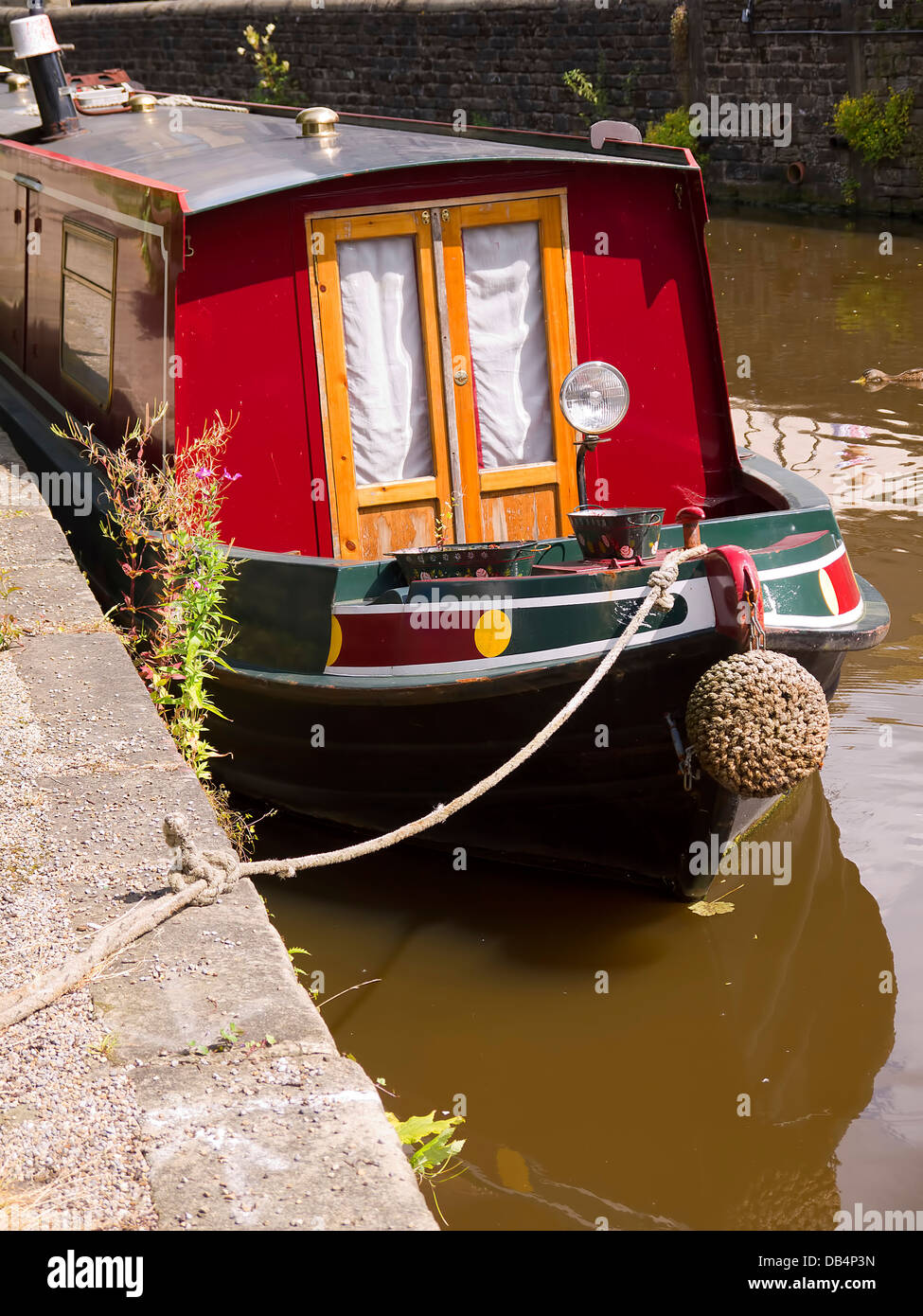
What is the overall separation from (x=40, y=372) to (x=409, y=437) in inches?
107

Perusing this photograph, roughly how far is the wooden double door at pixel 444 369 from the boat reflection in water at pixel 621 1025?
4.51 ft

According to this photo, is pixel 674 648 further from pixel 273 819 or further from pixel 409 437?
pixel 273 819

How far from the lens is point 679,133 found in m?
17.2

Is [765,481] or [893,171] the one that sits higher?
[893,171]

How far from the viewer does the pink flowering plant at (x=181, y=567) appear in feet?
15.3

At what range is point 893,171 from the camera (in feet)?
50.0

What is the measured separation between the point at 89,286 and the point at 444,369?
5.91 ft

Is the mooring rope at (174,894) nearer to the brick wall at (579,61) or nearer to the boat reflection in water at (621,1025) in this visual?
the boat reflection in water at (621,1025)

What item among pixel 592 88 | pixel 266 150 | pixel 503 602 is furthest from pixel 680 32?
pixel 503 602

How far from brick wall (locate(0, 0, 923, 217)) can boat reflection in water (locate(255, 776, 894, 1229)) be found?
1255 centimetres

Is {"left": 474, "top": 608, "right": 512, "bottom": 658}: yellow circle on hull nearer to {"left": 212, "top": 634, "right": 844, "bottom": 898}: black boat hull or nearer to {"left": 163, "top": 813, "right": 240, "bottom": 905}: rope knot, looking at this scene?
{"left": 212, "top": 634, "right": 844, "bottom": 898}: black boat hull

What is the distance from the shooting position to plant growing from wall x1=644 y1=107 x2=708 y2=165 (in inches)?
675
